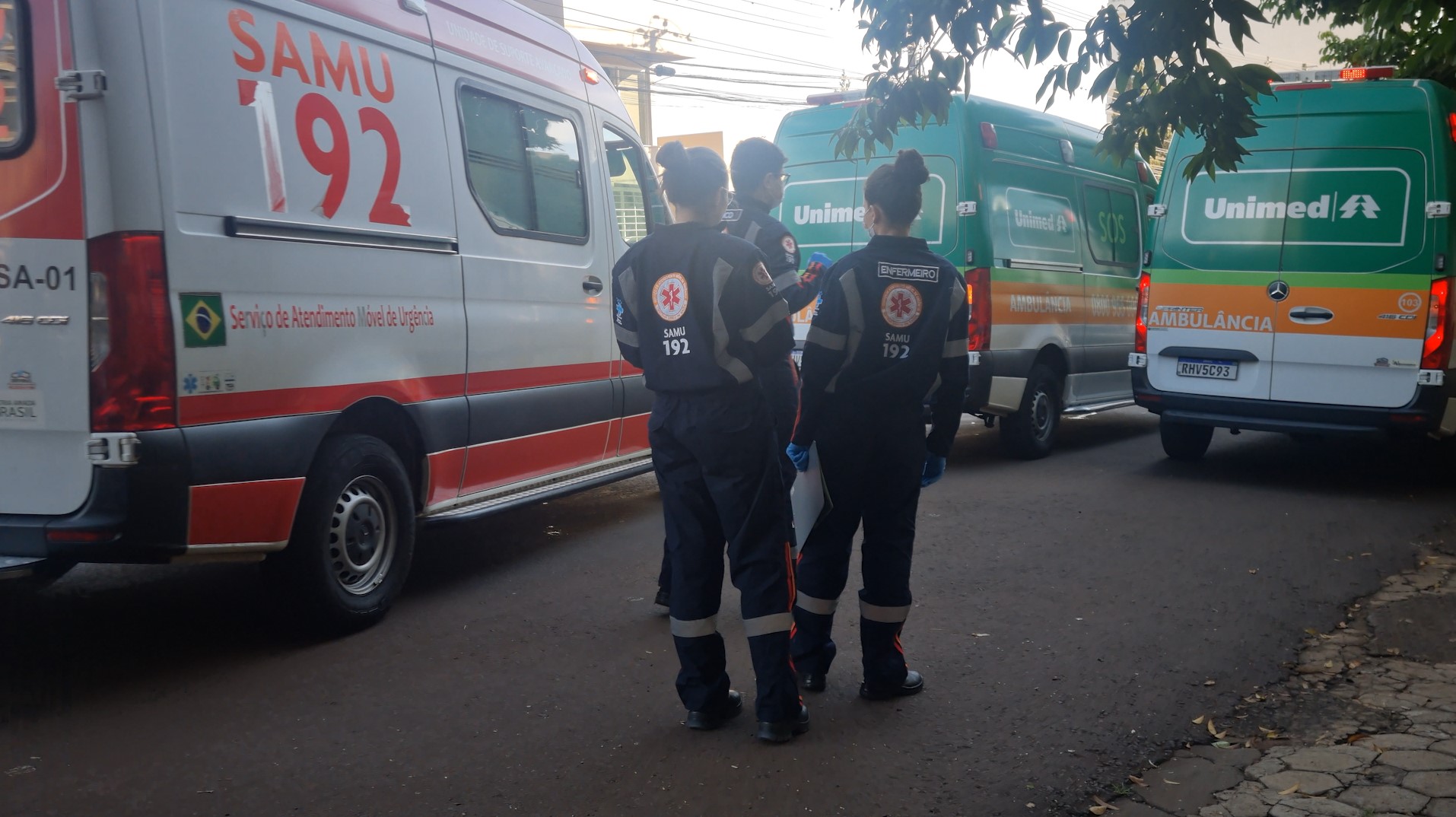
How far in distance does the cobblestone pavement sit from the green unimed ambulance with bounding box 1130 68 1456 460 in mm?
3222

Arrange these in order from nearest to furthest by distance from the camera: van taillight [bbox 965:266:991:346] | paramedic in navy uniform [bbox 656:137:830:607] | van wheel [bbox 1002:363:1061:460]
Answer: paramedic in navy uniform [bbox 656:137:830:607], van taillight [bbox 965:266:991:346], van wheel [bbox 1002:363:1061:460]

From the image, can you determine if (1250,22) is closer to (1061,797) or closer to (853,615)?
(1061,797)

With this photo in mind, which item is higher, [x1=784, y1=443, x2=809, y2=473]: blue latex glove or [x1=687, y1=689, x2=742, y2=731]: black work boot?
[x1=784, y1=443, x2=809, y2=473]: blue latex glove

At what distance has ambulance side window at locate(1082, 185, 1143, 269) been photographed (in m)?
10.2

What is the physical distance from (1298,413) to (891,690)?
5.27 meters

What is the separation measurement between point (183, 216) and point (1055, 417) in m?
7.23

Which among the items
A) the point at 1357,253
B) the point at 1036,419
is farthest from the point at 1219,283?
the point at 1036,419

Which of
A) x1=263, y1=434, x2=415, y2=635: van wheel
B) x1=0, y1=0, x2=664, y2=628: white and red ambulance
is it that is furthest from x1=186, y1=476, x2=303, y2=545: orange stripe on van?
x1=263, y1=434, x2=415, y2=635: van wheel

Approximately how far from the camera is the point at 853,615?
5.08m

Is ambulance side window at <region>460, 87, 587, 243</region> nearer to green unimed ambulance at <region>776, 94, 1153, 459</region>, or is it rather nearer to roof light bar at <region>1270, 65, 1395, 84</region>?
green unimed ambulance at <region>776, 94, 1153, 459</region>

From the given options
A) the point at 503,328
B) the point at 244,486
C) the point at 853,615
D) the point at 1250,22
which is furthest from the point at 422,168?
the point at 1250,22

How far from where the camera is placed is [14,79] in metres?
3.82

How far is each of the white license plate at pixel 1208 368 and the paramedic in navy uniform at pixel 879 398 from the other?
503 centimetres

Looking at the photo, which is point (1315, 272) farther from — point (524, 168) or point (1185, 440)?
point (524, 168)
